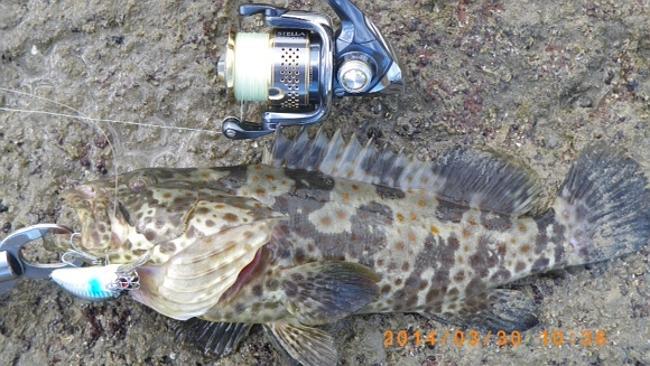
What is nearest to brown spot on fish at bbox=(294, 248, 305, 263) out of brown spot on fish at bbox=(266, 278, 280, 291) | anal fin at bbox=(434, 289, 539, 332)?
brown spot on fish at bbox=(266, 278, 280, 291)

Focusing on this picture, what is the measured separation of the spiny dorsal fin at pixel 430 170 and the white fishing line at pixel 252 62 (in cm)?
28

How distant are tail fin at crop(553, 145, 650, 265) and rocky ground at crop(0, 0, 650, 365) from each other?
0.16m

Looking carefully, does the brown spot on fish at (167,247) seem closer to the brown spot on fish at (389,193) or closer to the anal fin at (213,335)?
the anal fin at (213,335)

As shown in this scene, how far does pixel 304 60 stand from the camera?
2.88 meters

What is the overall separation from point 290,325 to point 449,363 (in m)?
0.84

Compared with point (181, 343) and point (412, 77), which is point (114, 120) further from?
point (412, 77)

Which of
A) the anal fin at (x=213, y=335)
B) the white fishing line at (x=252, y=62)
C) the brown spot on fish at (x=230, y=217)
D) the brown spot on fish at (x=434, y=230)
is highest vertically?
the white fishing line at (x=252, y=62)

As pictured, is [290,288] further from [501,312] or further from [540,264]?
[540,264]

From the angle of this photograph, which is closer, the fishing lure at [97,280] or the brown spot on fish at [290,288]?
the fishing lure at [97,280]

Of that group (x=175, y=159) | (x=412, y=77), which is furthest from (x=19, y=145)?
(x=412, y=77)

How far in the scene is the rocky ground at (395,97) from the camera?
136 inches

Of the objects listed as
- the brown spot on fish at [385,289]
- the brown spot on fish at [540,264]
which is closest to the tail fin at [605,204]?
the brown spot on fish at [540,264]
